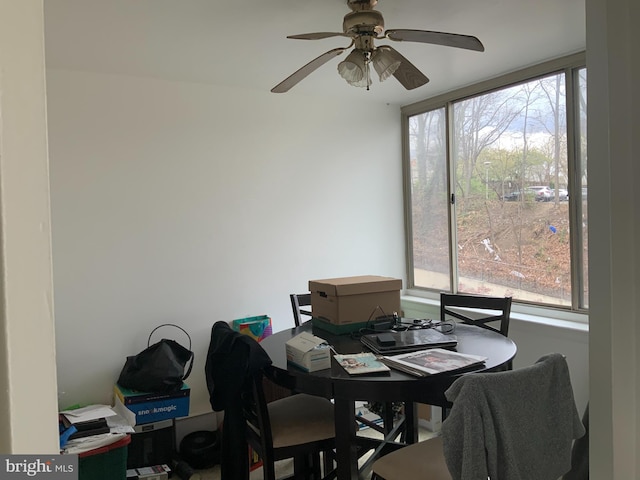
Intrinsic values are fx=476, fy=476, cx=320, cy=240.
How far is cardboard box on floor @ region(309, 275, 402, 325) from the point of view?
8.24 ft

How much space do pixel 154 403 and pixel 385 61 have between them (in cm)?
229

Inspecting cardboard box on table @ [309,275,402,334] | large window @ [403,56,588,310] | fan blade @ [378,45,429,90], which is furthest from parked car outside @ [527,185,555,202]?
fan blade @ [378,45,429,90]

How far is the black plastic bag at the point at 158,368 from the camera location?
2.84m

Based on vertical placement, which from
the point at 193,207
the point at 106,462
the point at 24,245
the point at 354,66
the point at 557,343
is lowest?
the point at 106,462

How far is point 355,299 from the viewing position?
2.54 meters

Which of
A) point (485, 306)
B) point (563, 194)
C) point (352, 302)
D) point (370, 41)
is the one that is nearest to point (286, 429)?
point (352, 302)

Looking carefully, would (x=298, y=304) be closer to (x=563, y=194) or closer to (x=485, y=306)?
(x=485, y=306)

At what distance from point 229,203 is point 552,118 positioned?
7.49ft

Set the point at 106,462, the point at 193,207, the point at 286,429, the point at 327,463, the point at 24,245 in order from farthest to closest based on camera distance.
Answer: the point at 193,207
the point at 327,463
the point at 106,462
the point at 286,429
the point at 24,245

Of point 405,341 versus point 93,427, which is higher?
point 405,341

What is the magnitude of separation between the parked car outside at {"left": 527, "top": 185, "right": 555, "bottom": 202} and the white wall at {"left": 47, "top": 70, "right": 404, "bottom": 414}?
132 centimetres

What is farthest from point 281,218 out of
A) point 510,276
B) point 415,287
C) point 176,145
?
point 510,276

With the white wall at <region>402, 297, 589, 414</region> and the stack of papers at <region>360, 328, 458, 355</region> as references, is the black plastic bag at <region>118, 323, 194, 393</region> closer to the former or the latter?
the stack of papers at <region>360, 328, 458, 355</region>

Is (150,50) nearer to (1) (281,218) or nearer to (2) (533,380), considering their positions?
(1) (281,218)
